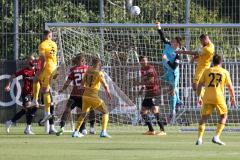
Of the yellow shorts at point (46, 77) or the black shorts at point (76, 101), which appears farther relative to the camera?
the yellow shorts at point (46, 77)

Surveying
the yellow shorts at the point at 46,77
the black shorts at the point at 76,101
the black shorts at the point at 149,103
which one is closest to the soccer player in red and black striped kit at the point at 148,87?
the black shorts at the point at 149,103

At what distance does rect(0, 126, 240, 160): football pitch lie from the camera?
16.5m

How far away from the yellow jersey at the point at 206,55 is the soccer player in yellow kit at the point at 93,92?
2.79 metres

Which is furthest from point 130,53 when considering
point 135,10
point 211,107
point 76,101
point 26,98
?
point 211,107

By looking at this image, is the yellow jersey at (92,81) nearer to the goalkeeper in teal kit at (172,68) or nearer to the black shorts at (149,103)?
the black shorts at (149,103)

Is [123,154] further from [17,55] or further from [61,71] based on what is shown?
[17,55]

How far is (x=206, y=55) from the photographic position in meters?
23.9

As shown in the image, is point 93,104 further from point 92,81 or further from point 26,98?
point 26,98

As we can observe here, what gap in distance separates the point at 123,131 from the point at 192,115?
2.94m

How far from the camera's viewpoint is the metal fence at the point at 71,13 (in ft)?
99.8

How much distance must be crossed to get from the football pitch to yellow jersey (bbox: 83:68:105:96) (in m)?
1.05

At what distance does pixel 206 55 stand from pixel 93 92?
307 cm

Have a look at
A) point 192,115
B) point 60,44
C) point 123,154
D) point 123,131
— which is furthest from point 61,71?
point 123,154

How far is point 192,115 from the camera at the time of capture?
2802cm
